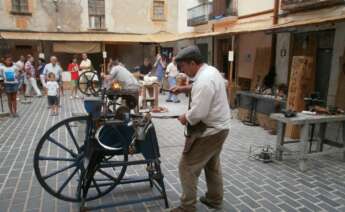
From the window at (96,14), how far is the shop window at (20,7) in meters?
3.48

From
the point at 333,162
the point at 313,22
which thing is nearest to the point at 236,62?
the point at 313,22

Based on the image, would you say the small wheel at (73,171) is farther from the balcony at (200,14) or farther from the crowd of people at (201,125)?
the balcony at (200,14)

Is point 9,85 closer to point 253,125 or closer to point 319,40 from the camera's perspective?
point 253,125

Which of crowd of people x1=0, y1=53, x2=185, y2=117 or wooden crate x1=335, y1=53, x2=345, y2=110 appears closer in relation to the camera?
wooden crate x1=335, y1=53, x2=345, y2=110

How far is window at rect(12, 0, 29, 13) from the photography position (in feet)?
52.7

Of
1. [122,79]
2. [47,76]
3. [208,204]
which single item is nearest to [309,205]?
[208,204]

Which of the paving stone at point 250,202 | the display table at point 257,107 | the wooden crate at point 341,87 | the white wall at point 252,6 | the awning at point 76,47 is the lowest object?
the paving stone at point 250,202

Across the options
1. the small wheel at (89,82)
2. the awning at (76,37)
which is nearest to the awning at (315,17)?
the small wheel at (89,82)

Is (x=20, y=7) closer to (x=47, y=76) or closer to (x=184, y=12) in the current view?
(x=184, y=12)

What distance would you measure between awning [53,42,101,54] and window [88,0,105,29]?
1.94 metres

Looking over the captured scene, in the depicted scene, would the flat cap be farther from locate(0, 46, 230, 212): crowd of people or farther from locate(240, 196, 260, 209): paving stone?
locate(240, 196, 260, 209): paving stone

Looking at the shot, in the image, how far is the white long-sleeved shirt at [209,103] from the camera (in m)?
2.63

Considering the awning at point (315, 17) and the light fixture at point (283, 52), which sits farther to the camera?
the light fixture at point (283, 52)

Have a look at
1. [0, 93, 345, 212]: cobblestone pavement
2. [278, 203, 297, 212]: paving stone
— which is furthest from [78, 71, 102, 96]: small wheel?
[278, 203, 297, 212]: paving stone
